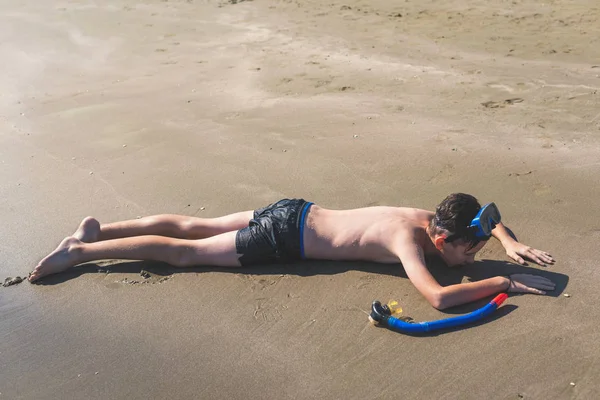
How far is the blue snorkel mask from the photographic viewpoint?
359 cm

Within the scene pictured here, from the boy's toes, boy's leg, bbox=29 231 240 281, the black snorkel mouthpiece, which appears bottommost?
the boy's toes

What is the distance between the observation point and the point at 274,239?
4070mm

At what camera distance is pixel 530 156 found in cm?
530

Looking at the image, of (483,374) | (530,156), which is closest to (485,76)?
(530,156)

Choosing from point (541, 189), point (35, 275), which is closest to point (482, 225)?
point (541, 189)

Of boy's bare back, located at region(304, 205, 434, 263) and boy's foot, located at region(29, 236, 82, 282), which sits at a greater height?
boy's bare back, located at region(304, 205, 434, 263)

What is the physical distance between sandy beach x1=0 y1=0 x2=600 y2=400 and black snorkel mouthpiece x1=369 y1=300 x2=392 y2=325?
0.09 metres

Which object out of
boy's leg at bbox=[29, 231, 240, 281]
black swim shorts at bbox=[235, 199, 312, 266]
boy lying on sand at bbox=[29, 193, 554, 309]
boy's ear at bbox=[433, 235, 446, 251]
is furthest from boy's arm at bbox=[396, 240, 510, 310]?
boy's leg at bbox=[29, 231, 240, 281]

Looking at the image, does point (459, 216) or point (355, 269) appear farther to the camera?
point (355, 269)

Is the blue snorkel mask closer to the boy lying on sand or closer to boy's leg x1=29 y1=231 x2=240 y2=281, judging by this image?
the boy lying on sand

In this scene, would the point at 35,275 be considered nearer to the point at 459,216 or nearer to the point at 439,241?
the point at 439,241

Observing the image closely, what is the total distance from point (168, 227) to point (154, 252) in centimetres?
28

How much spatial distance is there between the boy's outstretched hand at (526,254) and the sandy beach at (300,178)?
0.19ft

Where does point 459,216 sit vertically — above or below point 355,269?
above
